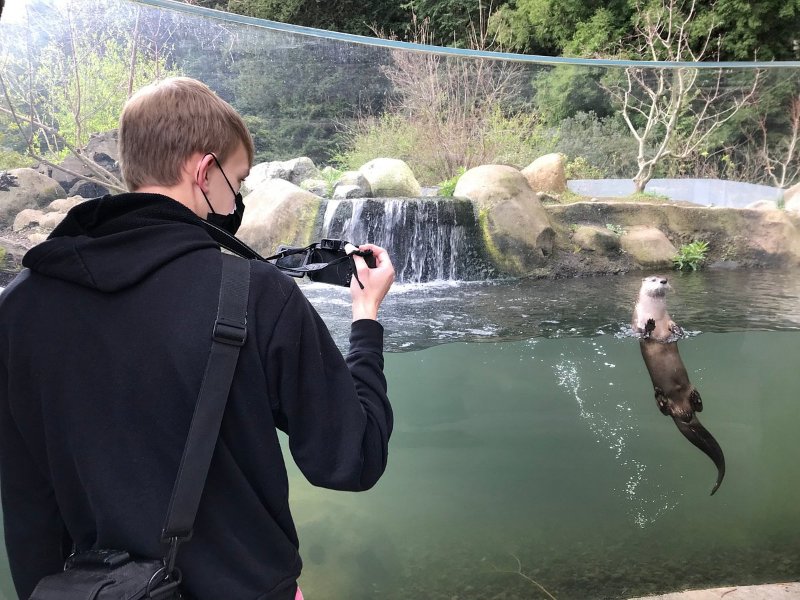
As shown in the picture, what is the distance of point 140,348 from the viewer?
913mm

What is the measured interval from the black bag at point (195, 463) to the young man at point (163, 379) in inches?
0.9

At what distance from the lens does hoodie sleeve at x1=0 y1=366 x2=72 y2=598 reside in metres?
1.04

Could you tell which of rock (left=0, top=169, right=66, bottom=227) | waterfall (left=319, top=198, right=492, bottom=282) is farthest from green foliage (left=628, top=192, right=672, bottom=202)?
rock (left=0, top=169, right=66, bottom=227)

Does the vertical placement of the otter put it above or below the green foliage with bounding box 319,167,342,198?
below

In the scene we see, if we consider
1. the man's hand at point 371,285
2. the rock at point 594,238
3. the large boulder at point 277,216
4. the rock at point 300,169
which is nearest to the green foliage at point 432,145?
the rock at point 300,169

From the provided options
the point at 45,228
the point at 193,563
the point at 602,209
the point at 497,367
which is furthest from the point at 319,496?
the point at 193,563

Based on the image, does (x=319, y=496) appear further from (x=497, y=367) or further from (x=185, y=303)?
(x=185, y=303)

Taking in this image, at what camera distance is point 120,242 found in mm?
930

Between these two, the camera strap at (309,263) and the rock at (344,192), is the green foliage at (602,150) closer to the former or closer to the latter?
the rock at (344,192)

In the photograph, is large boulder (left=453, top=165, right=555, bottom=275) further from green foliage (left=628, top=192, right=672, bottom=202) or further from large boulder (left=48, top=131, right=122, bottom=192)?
large boulder (left=48, top=131, right=122, bottom=192)

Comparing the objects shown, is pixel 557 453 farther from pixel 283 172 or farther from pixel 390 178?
pixel 283 172

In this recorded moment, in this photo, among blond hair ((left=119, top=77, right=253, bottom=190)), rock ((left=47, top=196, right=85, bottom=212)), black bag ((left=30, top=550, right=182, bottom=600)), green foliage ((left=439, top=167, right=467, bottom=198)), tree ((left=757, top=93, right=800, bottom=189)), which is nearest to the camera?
black bag ((left=30, top=550, right=182, bottom=600))

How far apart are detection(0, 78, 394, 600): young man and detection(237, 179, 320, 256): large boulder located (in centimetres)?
193

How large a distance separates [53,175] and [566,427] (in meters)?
2.66
